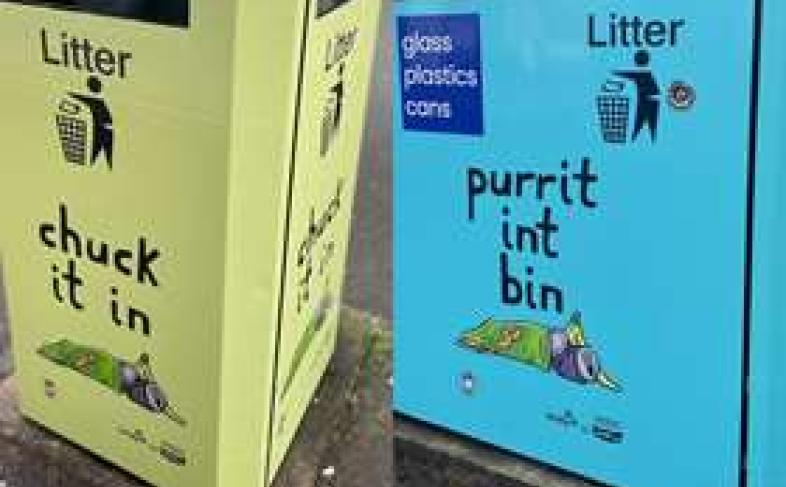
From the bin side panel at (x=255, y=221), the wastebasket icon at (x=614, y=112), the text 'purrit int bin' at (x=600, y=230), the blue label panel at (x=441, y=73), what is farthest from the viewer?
the blue label panel at (x=441, y=73)

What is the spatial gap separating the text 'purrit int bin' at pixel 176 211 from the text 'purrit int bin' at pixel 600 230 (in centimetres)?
25

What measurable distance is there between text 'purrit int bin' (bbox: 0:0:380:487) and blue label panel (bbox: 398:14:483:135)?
0.43ft

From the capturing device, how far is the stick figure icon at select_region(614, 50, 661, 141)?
6.84ft

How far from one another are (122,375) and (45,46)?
70 cm

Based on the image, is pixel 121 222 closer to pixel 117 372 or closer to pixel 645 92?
pixel 117 372

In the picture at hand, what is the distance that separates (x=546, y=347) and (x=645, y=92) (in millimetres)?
613

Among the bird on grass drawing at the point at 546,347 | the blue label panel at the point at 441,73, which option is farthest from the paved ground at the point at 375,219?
the blue label panel at the point at 441,73

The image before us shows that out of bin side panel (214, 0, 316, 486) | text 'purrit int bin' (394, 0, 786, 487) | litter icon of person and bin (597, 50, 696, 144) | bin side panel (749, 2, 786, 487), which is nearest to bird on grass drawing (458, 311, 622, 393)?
text 'purrit int bin' (394, 0, 786, 487)

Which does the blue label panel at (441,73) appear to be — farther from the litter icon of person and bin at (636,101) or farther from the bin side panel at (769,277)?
the bin side panel at (769,277)

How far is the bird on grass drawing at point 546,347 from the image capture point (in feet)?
7.73

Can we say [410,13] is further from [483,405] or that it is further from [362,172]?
[362,172]

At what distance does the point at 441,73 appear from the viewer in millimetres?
2404

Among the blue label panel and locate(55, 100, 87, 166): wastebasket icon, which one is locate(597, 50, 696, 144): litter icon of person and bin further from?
locate(55, 100, 87, 166): wastebasket icon

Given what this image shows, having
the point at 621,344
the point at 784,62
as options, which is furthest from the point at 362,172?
the point at 784,62
